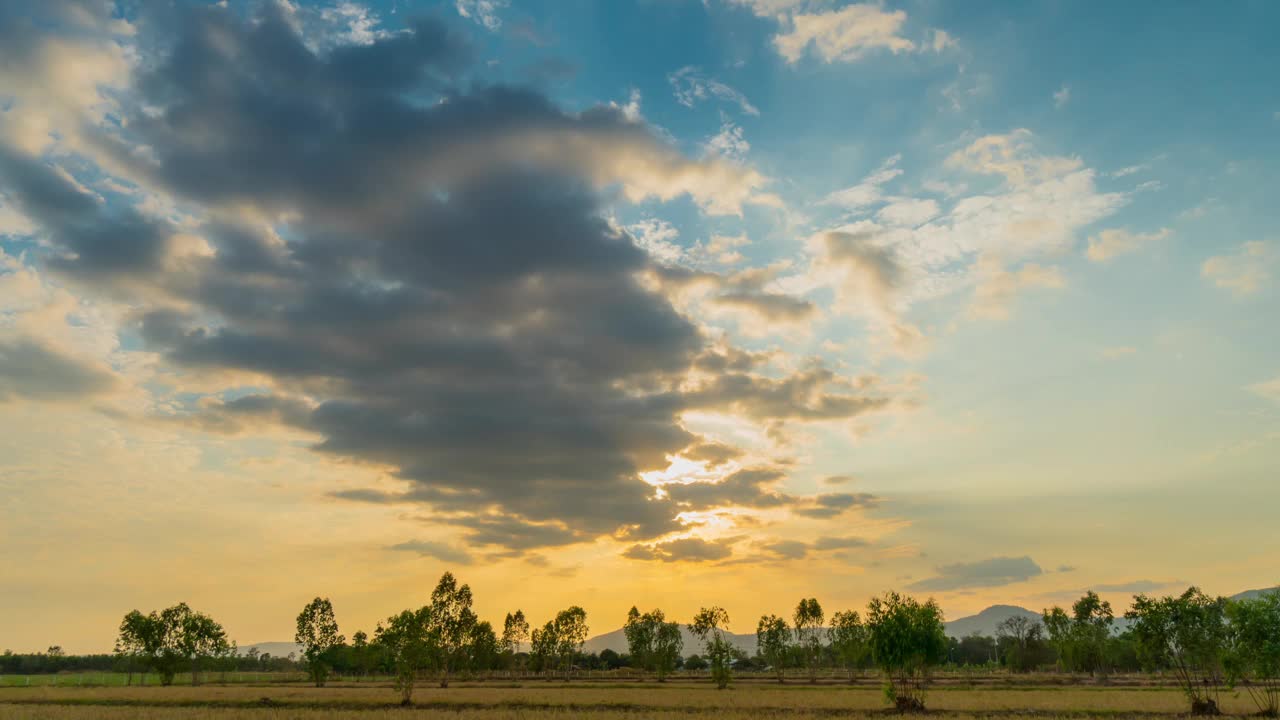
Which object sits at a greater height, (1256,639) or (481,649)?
(1256,639)

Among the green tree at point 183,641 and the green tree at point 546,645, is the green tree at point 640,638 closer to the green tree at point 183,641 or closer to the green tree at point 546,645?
the green tree at point 546,645

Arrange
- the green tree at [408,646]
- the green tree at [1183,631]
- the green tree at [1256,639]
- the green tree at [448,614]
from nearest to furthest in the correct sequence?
the green tree at [1256,639] → the green tree at [1183,631] → the green tree at [408,646] → the green tree at [448,614]

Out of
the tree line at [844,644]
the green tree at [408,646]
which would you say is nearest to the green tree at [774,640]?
the tree line at [844,644]

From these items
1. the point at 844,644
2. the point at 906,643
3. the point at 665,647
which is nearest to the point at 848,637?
the point at 844,644

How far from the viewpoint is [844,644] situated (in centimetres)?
15775

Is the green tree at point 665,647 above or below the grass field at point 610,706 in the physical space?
below

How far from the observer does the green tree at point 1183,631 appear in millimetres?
58094

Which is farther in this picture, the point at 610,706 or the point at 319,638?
the point at 319,638

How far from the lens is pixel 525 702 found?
238ft

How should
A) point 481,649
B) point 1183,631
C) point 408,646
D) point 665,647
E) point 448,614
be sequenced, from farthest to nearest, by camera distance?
1. point 481,649
2. point 665,647
3. point 448,614
4. point 408,646
5. point 1183,631

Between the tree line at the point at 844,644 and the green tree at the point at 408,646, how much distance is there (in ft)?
0.57

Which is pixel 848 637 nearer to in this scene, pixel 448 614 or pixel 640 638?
pixel 640 638

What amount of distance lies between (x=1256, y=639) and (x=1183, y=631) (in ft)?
17.6

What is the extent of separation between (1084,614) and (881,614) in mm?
125423
